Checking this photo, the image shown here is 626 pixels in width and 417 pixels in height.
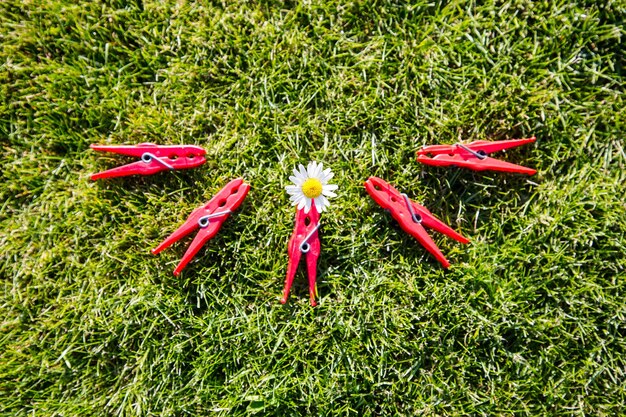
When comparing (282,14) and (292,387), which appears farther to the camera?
(282,14)

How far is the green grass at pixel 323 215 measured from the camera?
7.59 feet

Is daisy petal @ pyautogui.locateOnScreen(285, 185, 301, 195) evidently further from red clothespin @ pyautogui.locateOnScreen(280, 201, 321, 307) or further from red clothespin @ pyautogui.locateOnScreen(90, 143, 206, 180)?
red clothespin @ pyautogui.locateOnScreen(90, 143, 206, 180)

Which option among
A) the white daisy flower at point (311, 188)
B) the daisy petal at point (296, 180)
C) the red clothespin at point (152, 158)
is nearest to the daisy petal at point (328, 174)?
the white daisy flower at point (311, 188)

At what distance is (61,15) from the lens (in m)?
2.45

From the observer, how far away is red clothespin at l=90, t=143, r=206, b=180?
2297 mm

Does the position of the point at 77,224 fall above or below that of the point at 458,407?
above

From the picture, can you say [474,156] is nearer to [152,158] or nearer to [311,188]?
[311,188]

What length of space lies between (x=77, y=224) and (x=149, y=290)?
521 millimetres

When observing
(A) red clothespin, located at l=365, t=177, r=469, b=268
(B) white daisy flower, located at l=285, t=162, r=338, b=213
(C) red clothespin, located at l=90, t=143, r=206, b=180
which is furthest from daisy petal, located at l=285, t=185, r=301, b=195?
(C) red clothespin, located at l=90, t=143, r=206, b=180

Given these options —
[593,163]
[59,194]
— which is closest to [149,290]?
[59,194]

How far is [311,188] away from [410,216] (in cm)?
51

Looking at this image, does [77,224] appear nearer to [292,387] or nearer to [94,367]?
[94,367]

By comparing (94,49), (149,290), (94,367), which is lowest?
(94,367)

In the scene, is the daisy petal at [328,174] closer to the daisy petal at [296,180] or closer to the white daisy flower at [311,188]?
the white daisy flower at [311,188]
